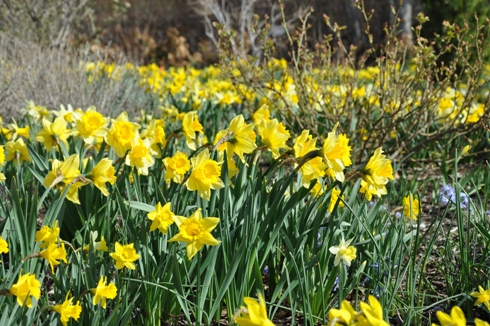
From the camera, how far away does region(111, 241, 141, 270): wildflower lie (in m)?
1.80

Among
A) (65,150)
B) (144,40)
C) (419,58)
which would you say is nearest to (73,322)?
(65,150)

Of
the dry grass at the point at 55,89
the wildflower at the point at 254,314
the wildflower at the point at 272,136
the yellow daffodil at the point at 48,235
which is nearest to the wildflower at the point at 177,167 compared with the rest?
the wildflower at the point at 272,136

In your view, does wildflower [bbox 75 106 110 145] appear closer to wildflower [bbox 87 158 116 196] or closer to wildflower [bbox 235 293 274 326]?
wildflower [bbox 87 158 116 196]

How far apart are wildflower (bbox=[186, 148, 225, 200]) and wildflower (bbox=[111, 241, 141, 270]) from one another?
307 millimetres

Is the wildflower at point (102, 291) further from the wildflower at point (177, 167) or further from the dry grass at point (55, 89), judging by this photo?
the dry grass at point (55, 89)

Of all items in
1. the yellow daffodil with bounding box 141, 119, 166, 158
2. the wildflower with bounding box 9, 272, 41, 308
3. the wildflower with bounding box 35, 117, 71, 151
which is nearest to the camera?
the wildflower with bounding box 9, 272, 41, 308

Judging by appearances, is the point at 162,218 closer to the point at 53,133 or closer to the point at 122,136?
the point at 122,136

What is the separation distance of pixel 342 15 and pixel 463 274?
58.7 feet

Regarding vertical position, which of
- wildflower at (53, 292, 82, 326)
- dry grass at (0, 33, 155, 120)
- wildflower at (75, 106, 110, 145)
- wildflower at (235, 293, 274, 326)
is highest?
wildflower at (75, 106, 110, 145)

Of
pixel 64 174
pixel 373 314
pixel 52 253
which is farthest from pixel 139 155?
pixel 373 314

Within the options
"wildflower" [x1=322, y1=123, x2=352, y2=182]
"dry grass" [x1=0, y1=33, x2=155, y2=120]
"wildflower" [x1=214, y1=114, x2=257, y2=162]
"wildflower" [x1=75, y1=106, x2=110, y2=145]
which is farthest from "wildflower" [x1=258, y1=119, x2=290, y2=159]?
"dry grass" [x1=0, y1=33, x2=155, y2=120]

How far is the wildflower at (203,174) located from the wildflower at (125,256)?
0.31 metres

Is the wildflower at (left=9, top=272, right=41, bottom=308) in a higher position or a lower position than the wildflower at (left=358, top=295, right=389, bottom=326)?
lower

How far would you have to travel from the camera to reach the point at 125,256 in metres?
1.83
